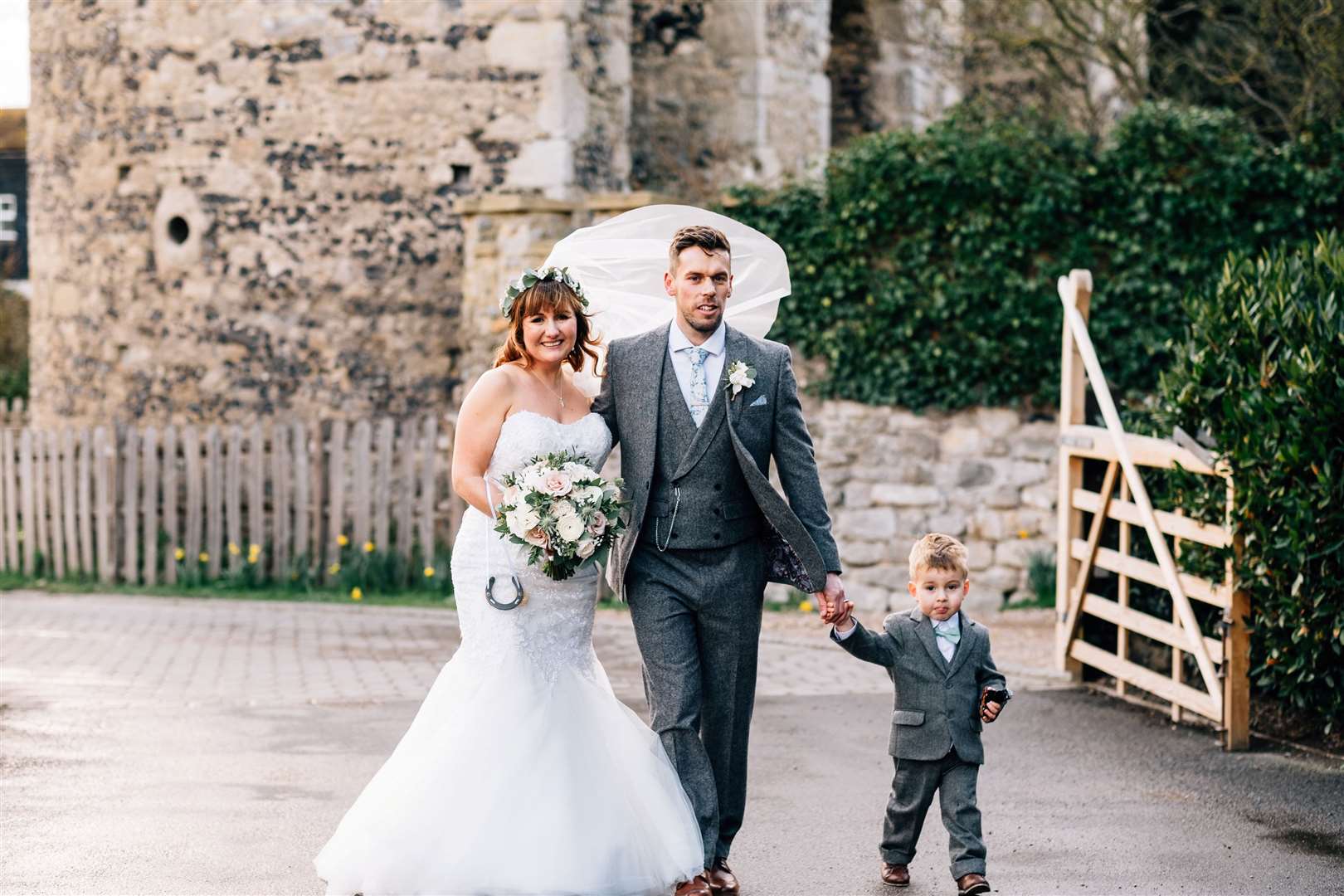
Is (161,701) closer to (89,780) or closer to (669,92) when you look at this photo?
(89,780)

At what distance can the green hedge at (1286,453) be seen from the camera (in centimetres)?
641

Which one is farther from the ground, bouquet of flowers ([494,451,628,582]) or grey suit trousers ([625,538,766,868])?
bouquet of flowers ([494,451,628,582])

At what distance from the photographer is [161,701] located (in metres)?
8.00

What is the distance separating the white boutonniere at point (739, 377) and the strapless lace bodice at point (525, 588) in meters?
0.52

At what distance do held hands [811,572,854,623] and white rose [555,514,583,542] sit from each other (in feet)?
2.56

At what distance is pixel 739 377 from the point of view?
15.9 feet

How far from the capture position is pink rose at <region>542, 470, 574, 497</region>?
4762 mm

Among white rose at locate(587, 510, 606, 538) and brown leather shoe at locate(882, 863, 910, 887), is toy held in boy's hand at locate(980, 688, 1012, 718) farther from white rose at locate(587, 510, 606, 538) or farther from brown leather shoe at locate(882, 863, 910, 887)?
white rose at locate(587, 510, 606, 538)

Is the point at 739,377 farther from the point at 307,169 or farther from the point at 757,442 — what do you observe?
the point at 307,169

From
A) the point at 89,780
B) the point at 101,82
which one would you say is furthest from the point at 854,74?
the point at 89,780

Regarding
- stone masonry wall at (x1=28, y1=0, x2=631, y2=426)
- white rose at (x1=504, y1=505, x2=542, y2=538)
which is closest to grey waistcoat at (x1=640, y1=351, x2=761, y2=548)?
white rose at (x1=504, y1=505, x2=542, y2=538)

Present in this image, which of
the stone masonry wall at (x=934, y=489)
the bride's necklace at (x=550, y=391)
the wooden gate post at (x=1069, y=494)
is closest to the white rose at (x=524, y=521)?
the bride's necklace at (x=550, y=391)

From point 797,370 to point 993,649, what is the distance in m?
3.23

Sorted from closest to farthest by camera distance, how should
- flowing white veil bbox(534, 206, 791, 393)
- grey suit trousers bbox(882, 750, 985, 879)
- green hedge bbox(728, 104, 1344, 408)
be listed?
grey suit trousers bbox(882, 750, 985, 879), flowing white veil bbox(534, 206, 791, 393), green hedge bbox(728, 104, 1344, 408)
